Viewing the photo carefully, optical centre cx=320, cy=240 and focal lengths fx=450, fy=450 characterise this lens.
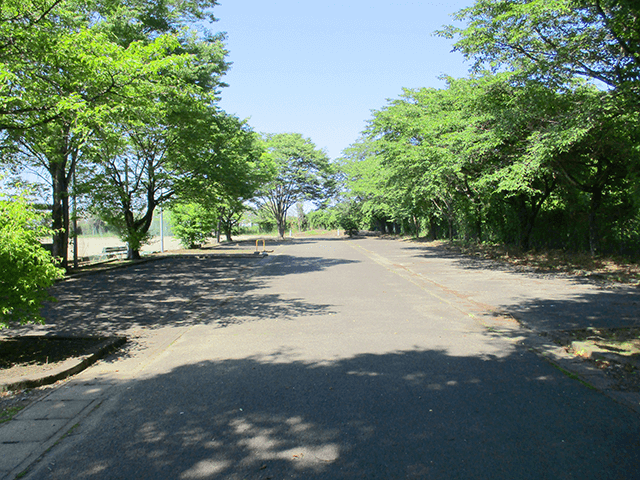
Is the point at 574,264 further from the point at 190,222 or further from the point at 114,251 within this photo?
the point at 190,222

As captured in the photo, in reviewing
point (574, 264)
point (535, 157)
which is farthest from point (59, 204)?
point (574, 264)

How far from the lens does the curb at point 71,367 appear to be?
14.9 feet

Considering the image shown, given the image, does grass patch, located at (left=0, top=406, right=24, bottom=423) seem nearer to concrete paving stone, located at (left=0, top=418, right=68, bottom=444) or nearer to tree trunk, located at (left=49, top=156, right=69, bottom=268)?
concrete paving stone, located at (left=0, top=418, right=68, bottom=444)

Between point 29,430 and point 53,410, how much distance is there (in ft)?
1.32

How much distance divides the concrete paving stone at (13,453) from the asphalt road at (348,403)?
0.57 ft

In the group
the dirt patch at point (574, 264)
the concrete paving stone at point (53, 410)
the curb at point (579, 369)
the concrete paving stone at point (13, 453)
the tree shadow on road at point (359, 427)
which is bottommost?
the concrete paving stone at point (53, 410)

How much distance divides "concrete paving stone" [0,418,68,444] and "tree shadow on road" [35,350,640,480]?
11.3 inches

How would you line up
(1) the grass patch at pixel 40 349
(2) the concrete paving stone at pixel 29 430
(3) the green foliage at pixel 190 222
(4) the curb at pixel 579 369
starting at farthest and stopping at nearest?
(3) the green foliage at pixel 190 222 → (1) the grass patch at pixel 40 349 → (4) the curb at pixel 579 369 → (2) the concrete paving stone at pixel 29 430

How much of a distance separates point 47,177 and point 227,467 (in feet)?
55.3

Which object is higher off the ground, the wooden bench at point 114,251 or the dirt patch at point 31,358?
the wooden bench at point 114,251

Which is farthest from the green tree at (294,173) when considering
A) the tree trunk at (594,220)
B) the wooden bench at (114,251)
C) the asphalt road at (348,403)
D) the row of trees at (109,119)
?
the asphalt road at (348,403)

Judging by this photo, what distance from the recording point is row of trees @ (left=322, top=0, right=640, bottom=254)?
35.9 ft

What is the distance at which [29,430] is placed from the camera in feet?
11.9

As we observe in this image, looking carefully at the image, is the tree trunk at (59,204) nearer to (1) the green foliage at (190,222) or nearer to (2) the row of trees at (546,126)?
(2) the row of trees at (546,126)
